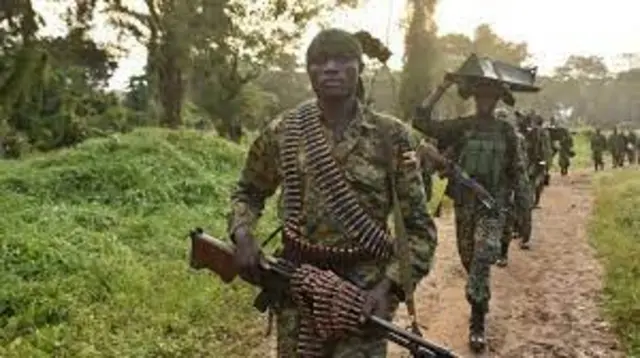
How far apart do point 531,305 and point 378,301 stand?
6.39m

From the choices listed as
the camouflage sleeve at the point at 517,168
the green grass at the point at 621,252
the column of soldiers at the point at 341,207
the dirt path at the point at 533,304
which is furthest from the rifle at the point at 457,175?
the column of soldiers at the point at 341,207

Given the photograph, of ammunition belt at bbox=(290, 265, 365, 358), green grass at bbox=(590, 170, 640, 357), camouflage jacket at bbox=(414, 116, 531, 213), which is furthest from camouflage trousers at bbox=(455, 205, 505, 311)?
ammunition belt at bbox=(290, 265, 365, 358)

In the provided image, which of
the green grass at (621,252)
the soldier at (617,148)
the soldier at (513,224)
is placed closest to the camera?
the soldier at (513,224)

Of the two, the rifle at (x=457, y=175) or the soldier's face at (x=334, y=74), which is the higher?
the soldier's face at (x=334, y=74)

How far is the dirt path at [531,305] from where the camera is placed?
810 cm

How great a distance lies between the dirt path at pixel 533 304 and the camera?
815 centimetres

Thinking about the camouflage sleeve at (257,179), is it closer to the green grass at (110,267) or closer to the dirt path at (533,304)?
the green grass at (110,267)

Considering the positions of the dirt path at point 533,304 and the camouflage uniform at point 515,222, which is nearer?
the dirt path at point 533,304

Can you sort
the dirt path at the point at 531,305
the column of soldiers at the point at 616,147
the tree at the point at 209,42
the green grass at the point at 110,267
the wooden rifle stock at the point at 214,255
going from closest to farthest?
the wooden rifle stock at the point at 214,255, the green grass at the point at 110,267, the dirt path at the point at 531,305, the tree at the point at 209,42, the column of soldiers at the point at 616,147

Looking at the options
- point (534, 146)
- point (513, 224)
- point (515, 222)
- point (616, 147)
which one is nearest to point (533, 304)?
point (513, 224)

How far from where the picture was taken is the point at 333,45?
3.84 meters

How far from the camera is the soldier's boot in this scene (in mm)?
7801

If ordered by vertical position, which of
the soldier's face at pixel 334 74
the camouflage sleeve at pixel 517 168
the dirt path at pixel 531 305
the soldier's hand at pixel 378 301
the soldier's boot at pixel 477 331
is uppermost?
the soldier's face at pixel 334 74

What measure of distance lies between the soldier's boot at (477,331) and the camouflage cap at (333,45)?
14.4 feet
